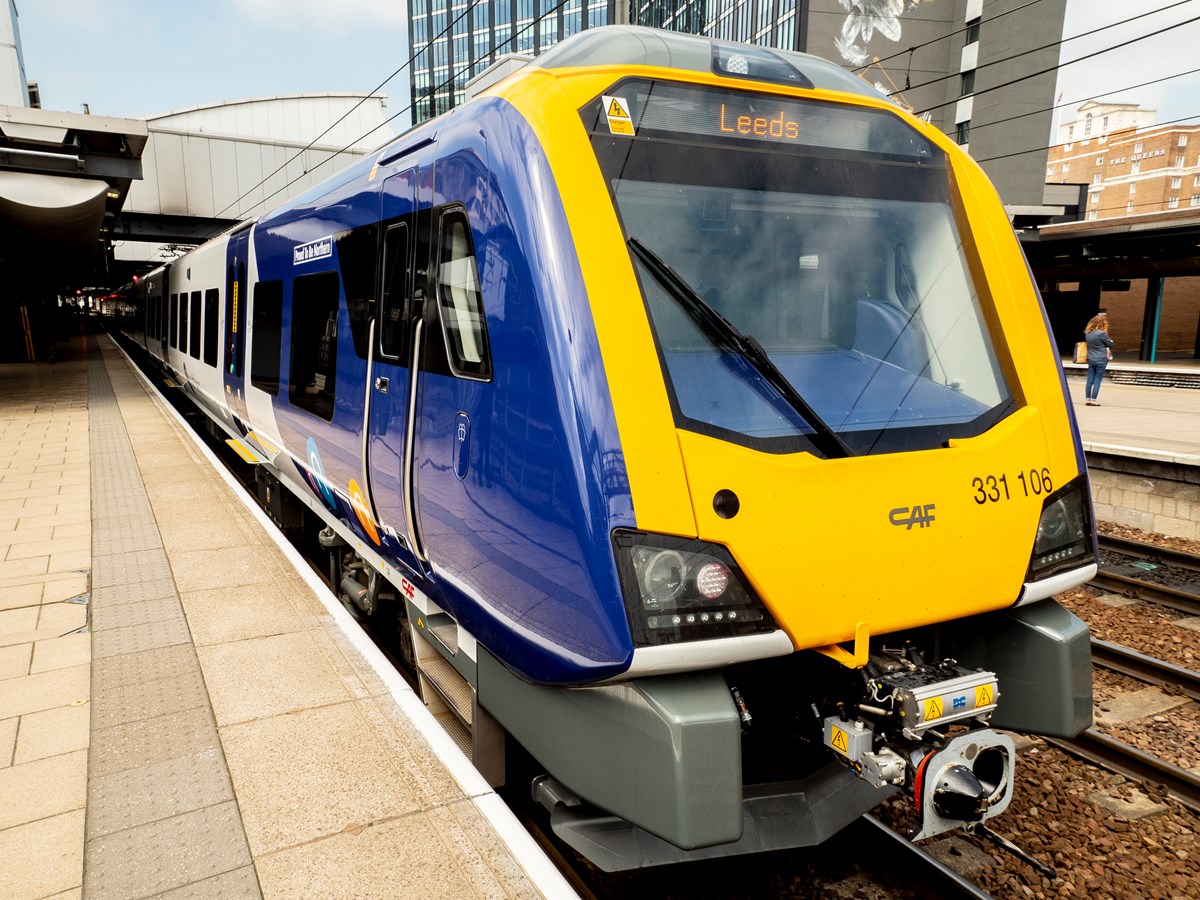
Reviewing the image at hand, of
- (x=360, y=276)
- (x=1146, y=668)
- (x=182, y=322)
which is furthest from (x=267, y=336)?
(x=182, y=322)

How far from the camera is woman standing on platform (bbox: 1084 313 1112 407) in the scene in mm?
14289

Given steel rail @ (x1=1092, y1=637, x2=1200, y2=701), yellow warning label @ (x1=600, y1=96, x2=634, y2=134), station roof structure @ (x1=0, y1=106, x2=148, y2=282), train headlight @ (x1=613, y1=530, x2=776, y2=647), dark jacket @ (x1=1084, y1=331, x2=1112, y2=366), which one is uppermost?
station roof structure @ (x1=0, y1=106, x2=148, y2=282)

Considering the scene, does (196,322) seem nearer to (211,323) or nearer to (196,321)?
(196,321)

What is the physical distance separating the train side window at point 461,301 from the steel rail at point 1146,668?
15.9 feet

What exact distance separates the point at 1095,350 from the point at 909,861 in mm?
14313

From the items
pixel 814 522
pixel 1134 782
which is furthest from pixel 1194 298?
pixel 814 522

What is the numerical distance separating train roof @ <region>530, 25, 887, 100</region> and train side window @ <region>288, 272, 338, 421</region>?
2104 mm

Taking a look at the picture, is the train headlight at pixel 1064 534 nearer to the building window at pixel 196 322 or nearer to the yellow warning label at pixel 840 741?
the yellow warning label at pixel 840 741

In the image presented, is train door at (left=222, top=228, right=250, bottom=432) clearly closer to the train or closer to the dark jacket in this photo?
the train

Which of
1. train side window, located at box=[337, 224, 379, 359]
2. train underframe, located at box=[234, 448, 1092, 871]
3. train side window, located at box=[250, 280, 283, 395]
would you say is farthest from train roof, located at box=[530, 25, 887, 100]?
train side window, located at box=[250, 280, 283, 395]

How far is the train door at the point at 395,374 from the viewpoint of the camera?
3.44 meters

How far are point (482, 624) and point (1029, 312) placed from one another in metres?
2.47

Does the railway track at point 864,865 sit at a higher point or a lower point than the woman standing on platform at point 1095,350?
lower

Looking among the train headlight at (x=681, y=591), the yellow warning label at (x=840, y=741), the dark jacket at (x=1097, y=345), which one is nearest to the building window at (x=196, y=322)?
the train headlight at (x=681, y=591)
